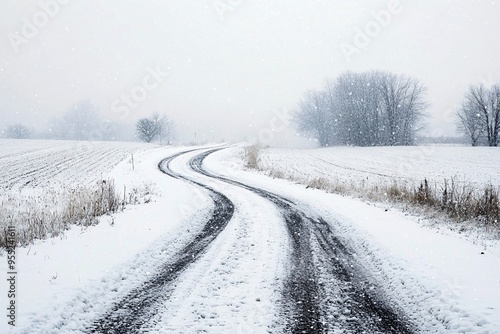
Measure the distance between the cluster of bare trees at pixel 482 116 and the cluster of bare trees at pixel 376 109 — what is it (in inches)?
304

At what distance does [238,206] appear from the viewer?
10656mm

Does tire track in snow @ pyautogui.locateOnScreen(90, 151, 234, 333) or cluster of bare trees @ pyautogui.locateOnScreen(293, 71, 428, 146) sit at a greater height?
cluster of bare trees @ pyautogui.locateOnScreen(293, 71, 428, 146)

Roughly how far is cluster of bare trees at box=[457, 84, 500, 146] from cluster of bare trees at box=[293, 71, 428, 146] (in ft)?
25.4

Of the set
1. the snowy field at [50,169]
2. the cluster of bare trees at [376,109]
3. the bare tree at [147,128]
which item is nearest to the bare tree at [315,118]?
the cluster of bare trees at [376,109]

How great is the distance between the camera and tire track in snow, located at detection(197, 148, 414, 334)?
3588 millimetres

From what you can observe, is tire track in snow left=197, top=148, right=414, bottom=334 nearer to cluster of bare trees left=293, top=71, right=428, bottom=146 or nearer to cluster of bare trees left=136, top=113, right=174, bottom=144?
cluster of bare trees left=293, top=71, right=428, bottom=146

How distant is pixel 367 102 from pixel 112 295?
219 ft

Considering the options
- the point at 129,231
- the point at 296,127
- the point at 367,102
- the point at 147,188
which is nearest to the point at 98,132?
the point at 296,127

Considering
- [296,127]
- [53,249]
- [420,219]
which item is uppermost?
[296,127]

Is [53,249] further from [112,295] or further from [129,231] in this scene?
[112,295]

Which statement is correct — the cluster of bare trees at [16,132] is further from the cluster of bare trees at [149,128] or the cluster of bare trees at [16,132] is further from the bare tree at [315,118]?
the bare tree at [315,118]

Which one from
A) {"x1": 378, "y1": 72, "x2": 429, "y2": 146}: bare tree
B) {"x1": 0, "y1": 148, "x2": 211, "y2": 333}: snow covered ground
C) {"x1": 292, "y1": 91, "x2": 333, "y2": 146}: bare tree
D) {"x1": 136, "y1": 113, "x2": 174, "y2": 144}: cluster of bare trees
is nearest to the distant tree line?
{"x1": 136, "y1": 113, "x2": 174, "y2": 144}: cluster of bare trees

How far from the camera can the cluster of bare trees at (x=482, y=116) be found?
53.9 m

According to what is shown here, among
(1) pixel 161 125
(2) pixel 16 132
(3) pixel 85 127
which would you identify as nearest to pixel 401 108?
(1) pixel 161 125
